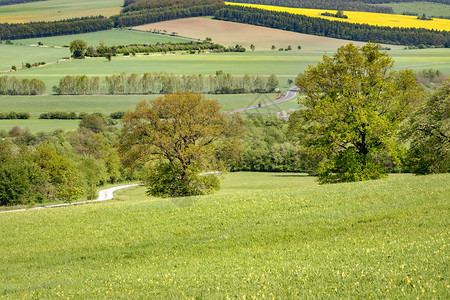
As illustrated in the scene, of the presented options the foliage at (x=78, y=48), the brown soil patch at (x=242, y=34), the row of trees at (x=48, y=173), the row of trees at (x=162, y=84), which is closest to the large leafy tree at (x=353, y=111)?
the row of trees at (x=48, y=173)

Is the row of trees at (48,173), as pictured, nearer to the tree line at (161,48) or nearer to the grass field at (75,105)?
the grass field at (75,105)

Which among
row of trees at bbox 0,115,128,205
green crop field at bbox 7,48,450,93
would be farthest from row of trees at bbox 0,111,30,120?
row of trees at bbox 0,115,128,205

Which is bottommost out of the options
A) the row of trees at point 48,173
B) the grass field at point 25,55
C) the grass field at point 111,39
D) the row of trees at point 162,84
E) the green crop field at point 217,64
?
the row of trees at point 48,173

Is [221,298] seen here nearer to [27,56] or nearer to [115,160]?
[115,160]

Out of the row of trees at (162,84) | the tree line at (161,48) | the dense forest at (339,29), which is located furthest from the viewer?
the tree line at (161,48)

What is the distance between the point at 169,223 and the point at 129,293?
35.7ft

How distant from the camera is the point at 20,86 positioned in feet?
479

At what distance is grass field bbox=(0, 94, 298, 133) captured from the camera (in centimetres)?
12147

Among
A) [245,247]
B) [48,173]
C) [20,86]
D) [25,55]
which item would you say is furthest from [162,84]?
[245,247]

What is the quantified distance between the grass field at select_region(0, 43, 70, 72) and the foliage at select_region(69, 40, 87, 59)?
3.24 metres

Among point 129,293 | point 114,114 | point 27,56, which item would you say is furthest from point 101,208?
point 27,56

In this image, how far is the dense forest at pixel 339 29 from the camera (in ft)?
584

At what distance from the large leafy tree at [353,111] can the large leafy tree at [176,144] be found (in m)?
8.83

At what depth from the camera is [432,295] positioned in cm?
1154
